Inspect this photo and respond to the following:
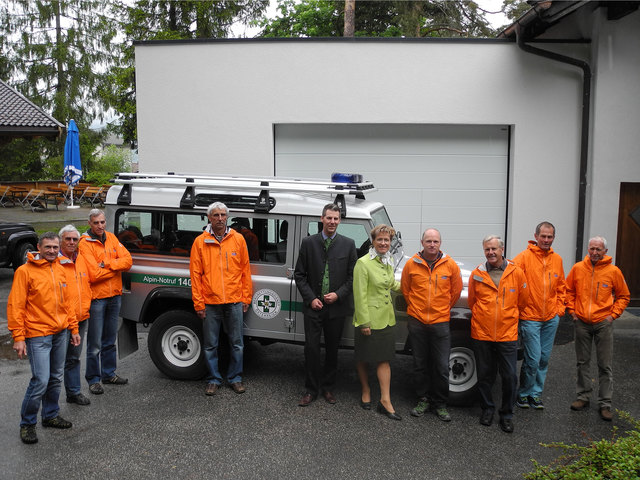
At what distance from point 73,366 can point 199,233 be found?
1.76 metres

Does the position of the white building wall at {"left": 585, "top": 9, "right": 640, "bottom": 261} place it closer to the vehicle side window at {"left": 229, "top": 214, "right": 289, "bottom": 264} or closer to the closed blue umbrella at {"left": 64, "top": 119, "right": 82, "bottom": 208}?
the vehicle side window at {"left": 229, "top": 214, "right": 289, "bottom": 264}

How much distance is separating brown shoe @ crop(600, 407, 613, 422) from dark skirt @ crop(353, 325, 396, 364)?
6.54 feet

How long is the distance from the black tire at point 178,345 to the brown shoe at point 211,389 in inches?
11.8

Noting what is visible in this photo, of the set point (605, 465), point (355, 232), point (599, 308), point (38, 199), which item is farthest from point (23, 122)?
point (605, 465)

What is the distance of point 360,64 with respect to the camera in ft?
32.4

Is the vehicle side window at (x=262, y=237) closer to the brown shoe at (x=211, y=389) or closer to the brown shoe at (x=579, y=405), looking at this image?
the brown shoe at (x=211, y=389)

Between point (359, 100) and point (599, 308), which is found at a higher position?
point (359, 100)

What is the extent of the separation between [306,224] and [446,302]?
5.23 ft

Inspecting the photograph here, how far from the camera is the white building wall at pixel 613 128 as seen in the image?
939 cm

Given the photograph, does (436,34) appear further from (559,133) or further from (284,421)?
(284,421)

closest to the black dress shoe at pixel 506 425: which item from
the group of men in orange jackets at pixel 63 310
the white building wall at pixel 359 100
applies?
the group of men in orange jackets at pixel 63 310

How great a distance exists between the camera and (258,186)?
5.78m

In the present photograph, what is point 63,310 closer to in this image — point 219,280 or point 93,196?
point 219,280

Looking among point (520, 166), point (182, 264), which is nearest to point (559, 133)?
point (520, 166)
